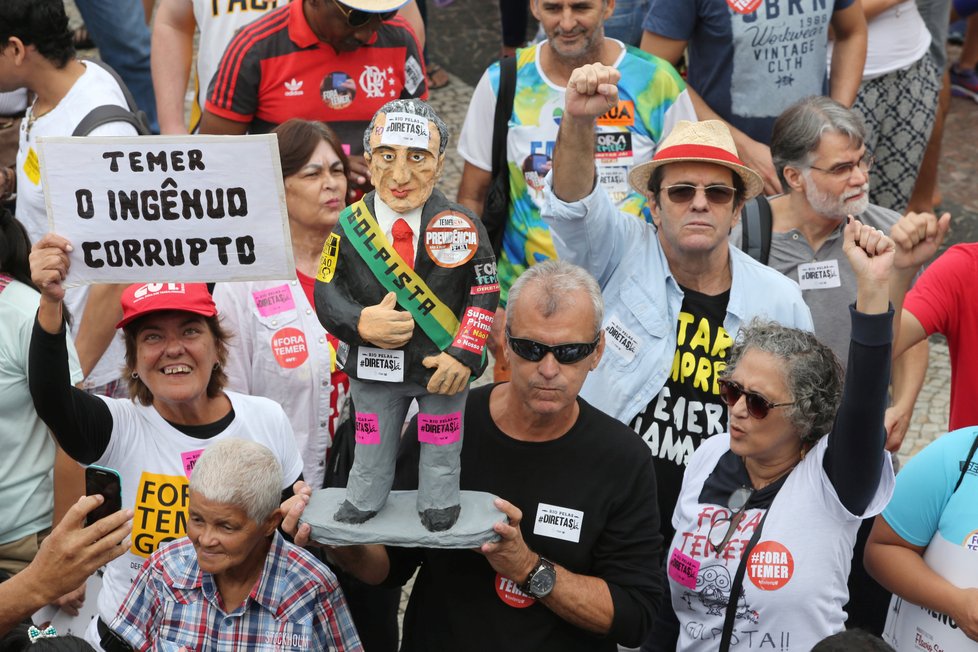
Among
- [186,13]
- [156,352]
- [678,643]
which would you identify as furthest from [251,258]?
A: [186,13]

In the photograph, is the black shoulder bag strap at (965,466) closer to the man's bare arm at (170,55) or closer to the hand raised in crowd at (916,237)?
the hand raised in crowd at (916,237)

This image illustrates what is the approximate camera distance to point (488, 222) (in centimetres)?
538

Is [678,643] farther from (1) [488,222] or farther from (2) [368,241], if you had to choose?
(1) [488,222]

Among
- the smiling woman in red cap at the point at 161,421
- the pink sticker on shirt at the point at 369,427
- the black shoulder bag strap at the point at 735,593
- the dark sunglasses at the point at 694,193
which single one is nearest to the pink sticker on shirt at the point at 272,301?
the smiling woman in red cap at the point at 161,421

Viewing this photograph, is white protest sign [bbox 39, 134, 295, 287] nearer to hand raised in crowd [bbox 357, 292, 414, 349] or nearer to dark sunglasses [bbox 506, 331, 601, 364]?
hand raised in crowd [bbox 357, 292, 414, 349]

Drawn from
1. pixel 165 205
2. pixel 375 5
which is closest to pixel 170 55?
pixel 375 5

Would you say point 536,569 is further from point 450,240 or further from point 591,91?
point 591,91

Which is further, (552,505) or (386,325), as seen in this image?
(552,505)

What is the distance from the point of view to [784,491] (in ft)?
12.3

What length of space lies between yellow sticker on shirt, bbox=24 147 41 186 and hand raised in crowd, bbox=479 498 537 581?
103 inches

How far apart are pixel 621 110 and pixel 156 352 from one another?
222 centimetres

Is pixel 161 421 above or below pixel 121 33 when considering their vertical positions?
below

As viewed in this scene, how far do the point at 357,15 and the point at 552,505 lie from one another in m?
2.37

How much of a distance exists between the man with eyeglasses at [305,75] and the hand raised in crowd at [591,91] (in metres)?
1.44
